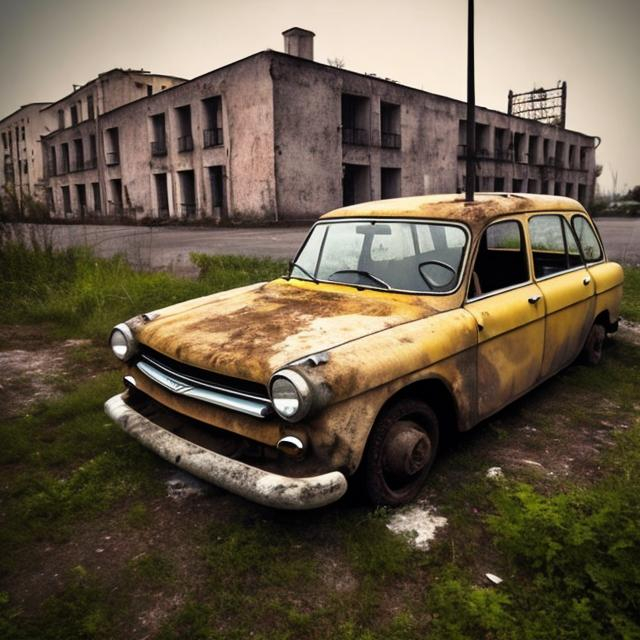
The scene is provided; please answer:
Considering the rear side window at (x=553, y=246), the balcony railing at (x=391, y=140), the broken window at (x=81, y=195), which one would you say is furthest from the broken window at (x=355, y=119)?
the rear side window at (x=553, y=246)

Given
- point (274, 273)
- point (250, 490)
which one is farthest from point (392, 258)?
point (274, 273)

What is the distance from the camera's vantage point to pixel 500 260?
3.60 meters

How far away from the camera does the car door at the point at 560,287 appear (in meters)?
3.91

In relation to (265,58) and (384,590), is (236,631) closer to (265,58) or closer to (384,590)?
(384,590)

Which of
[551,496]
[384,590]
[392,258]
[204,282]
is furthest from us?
[204,282]

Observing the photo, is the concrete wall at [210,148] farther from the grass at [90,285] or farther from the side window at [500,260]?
the side window at [500,260]

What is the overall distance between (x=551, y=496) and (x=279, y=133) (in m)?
19.7

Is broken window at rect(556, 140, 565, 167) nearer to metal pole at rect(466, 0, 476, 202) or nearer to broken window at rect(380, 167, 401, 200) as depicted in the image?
broken window at rect(380, 167, 401, 200)

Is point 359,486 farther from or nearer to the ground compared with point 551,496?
farther from the ground

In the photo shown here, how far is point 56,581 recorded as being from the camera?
7.90ft

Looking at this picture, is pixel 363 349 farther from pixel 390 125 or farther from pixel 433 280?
pixel 390 125

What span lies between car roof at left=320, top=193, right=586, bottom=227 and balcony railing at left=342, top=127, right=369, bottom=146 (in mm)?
21334

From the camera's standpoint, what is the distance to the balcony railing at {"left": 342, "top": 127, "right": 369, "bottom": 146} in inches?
955

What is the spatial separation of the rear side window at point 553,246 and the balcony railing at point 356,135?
21.0m
